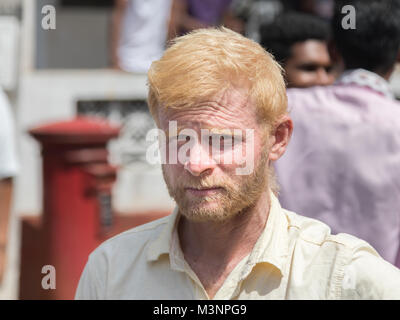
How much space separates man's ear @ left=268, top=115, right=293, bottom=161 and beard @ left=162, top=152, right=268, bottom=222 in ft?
0.35

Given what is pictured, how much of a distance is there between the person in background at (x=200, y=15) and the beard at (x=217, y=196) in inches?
235

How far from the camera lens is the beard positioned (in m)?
2.03

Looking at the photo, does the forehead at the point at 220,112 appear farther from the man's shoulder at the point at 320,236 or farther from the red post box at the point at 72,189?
the red post box at the point at 72,189

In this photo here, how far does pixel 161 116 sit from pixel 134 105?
18.3 feet

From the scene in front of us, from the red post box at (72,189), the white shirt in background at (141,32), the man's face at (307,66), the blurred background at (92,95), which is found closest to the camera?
the man's face at (307,66)

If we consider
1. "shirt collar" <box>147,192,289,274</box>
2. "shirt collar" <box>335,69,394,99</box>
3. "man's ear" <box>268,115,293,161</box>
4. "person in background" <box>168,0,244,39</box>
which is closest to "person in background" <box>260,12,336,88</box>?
"shirt collar" <box>335,69,394,99</box>

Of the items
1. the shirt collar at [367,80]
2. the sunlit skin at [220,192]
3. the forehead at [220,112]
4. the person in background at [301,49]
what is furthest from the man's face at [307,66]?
the forehead at [220,112]

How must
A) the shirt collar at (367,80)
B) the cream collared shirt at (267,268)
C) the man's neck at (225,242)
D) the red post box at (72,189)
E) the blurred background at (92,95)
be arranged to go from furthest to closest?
the blurred background at (92,95), the red post box at (72,189), the shirt collar at (367,80), the man's neck at (225,242), the cream collared shirt at (267,268)

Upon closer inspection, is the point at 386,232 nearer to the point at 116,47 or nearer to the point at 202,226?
the point at 202,226

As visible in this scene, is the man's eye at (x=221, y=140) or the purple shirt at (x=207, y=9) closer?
the man's eye at (x=221, y=140)

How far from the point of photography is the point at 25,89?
745 cm

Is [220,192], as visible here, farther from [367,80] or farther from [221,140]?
[367,80]

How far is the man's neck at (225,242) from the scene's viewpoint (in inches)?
83.5

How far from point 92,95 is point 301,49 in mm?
3626
